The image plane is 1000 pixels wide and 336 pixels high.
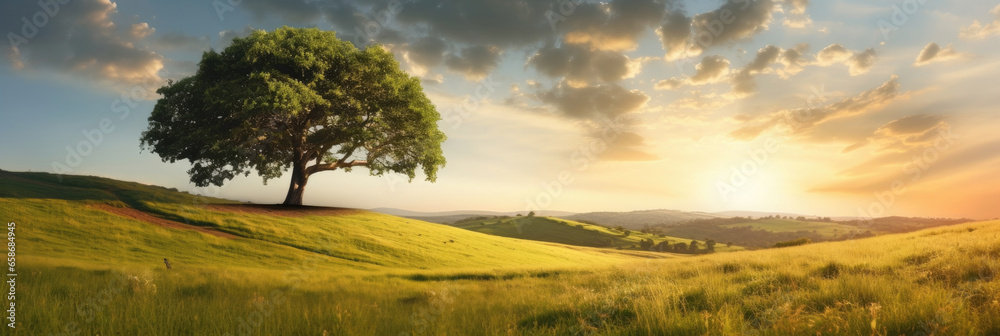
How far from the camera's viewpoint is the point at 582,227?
122562 mm

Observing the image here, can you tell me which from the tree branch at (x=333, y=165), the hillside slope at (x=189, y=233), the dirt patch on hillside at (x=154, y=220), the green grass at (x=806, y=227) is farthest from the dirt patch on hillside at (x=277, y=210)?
the green grass at (x=806, y=227)

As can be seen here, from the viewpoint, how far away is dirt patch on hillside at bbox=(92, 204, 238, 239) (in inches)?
979

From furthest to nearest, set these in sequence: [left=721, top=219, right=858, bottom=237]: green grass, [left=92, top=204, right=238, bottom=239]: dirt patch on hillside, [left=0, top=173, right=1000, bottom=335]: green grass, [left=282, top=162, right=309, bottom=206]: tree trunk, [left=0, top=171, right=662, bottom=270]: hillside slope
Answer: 1. [left=721, top=219, right=858, bottom=237]: green grass
2. [left=282, top=162, right=309, bottom=206]: tree trunk
3. [left=92, top=204, right=238, bottom=239]: dirt patch on hillside
4. [left=0, top=171, right=662, bottom=270]: hillside slope
5. [left=0, top=173, right=1000, bottom=335]: green grass

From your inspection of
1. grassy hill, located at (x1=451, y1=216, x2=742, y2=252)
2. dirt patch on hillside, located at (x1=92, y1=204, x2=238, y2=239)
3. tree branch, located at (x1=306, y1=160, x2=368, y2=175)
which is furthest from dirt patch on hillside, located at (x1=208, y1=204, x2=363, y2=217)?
grassy hill, located at (x1=451, y1=216, x2=742, y2=252)

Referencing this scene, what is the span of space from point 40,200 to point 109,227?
233 inches

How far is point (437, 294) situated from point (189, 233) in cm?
2045

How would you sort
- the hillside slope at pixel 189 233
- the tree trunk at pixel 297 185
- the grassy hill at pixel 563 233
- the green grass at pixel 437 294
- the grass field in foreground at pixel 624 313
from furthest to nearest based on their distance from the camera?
the grassy hill at pixel 563 233
the tree trunk at pixel 297 185
the hillside slope at pixel 189 233
the green grass at pixel 437 294
the grass field in foreground at pixel 624 313

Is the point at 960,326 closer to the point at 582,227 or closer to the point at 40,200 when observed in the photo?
the point at 40,200

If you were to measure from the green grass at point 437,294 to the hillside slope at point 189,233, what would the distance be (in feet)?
0.59

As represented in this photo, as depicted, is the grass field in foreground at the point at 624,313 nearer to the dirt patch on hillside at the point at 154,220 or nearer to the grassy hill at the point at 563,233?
the dirt patch on hillside at the point at 154,220

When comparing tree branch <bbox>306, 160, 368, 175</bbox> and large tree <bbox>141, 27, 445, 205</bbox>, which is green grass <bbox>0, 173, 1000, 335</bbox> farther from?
tree branch <bbox>306, 160, 368, 175</bbox>

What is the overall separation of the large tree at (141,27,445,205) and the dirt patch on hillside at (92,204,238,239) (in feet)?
19.8

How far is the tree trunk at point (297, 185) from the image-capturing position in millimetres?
36250

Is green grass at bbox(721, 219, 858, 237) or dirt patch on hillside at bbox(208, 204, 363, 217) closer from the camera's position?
dirt patch on hillside at bbox(208, 204, 363, 217)
